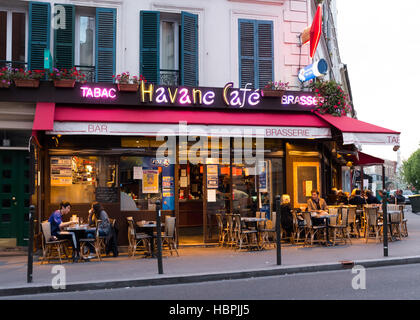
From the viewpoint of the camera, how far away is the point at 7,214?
1252 cm

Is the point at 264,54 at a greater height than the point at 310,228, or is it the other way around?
the point at 264,54

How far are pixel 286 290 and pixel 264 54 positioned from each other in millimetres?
8251

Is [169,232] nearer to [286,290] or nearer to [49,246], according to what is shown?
[49,246]

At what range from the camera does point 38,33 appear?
1230 cm

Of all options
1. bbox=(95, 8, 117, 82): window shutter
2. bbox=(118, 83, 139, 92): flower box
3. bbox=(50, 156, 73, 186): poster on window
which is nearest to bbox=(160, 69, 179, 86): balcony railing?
bbox=(118, 83, 139, 92): flower box

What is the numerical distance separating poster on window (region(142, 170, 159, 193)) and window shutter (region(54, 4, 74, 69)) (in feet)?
11.5

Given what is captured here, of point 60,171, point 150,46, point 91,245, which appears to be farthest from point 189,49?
point 91,245

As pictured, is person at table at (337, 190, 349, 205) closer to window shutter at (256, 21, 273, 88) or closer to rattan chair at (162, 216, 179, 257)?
window shutter at (256, 21, 273, 88)

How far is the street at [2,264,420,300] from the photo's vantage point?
7.01 m

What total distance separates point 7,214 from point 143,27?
20.4 ft

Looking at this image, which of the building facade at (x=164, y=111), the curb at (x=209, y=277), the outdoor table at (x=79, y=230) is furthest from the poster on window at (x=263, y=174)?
the outdoor table at (x=79, y=230)

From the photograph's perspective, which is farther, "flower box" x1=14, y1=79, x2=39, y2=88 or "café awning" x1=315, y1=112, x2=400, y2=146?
"café awning" x1=315, y1=112, x2=400, y2=146

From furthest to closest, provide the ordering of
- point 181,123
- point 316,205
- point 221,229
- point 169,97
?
1. point 316,205
2. point 221,229
3. point 169,97
4. point 181,123
